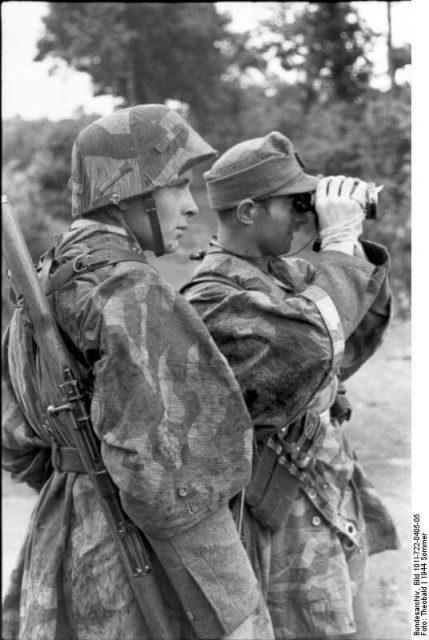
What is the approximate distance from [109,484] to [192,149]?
0.95 m

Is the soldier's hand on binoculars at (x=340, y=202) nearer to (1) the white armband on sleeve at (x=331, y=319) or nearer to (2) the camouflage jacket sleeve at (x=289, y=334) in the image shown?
(2) the camouflage jacket sleeve at (x=289, y=334)

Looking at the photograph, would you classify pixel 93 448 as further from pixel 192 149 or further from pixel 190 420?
pixel 192 149

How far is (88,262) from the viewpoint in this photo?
2.39 meters

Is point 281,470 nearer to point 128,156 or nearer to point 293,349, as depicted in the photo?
point 293,349

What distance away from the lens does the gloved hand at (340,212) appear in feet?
9.07

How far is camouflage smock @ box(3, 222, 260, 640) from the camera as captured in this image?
2.22m

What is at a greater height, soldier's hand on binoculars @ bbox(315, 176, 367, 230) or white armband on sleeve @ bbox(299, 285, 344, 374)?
soldier's hand on binoculars @ bbox(315, 176, 367, 230)

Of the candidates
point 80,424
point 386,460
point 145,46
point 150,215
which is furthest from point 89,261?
point 145,46

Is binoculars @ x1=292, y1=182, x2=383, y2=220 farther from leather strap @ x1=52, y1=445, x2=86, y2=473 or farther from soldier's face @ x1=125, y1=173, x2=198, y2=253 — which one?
leather strap @ x1=52, y1=445, x2=86, y2=473

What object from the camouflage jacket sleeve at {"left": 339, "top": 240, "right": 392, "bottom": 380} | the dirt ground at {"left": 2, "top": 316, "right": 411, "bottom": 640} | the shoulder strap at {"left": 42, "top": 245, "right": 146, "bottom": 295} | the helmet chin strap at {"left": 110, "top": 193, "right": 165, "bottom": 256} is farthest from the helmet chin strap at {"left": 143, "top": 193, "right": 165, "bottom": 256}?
the dirt ground at {"left": 2, "top": 316, "right": 411, "bottom": 640}

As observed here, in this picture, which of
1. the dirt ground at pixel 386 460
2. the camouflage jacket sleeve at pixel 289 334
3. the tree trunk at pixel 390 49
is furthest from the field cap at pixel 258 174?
the tree trunk at pixel 390 49

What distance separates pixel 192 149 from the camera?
8.45 feet

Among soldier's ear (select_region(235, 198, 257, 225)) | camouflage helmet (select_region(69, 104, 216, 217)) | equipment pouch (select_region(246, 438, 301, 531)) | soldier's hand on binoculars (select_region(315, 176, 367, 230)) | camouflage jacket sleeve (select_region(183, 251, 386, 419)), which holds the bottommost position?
equipment pouch (select_region(246, 438, 301, 531))

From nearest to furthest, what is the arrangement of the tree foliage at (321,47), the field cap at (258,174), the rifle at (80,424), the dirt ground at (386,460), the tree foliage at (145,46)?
the rifle at (80,424)
the field cap at (258,174)
the dirt ground at (386,460)
the tree foliage at (321,47)
the tree foliage at (145,46)
